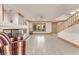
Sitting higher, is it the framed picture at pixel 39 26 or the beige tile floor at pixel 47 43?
the framed picture at pixel 39 26

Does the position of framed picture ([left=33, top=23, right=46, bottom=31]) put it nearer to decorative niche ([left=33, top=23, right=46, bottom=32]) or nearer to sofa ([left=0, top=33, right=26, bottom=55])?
decorative niche ([left=33, top=23, right=46, bottom=32])

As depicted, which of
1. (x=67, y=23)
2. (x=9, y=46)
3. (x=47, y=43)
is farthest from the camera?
(x=47, y=43)

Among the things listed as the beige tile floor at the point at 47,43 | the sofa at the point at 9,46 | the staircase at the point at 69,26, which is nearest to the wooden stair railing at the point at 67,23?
the staircase at the point at 69,26

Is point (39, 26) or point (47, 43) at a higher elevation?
point (39, 26)

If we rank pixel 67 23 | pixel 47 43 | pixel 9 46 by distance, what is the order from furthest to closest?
pixel 47 43, pixel 67 23, pixel 9 46

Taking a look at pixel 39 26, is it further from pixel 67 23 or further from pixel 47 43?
pixel 67 23

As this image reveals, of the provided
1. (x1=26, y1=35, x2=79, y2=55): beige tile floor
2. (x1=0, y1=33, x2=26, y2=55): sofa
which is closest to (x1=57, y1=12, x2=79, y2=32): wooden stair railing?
(x1=26, y1=35, x2=79, y2=55): beige tile floor

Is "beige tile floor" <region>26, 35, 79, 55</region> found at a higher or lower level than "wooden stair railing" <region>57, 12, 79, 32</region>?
lower

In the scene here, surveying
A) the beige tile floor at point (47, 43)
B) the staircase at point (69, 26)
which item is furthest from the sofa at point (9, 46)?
the staircase at point (69, 26)

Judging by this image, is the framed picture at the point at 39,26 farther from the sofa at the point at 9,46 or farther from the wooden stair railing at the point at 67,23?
the sofa at the point at 9,46

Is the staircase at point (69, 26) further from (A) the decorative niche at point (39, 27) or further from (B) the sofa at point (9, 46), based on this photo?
(B) the sofa at point (9, 46)

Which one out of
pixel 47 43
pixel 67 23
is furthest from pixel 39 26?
pixel 67 23

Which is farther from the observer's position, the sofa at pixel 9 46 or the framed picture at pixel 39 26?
the framed picture at pixel 39 26
